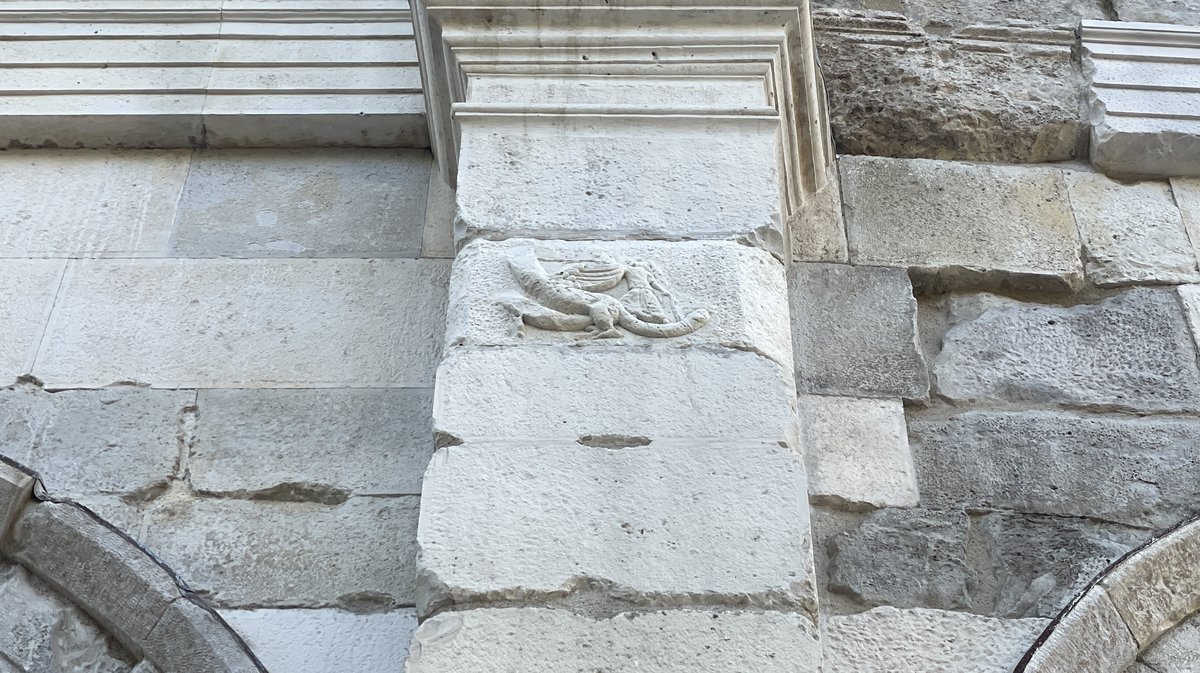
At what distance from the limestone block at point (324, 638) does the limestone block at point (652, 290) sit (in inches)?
21.2

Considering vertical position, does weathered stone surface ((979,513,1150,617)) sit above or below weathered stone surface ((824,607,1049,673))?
above

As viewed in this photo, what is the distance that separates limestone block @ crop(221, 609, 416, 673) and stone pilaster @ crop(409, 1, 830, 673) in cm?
35

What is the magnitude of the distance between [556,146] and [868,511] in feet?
3.21

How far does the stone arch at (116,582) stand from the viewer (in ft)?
7.11

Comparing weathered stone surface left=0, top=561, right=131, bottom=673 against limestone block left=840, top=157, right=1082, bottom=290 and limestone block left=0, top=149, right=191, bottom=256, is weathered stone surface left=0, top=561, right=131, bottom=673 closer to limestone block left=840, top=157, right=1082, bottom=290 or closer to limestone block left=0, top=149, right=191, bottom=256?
limestone block left=0, top=149, right=191, bottom=256

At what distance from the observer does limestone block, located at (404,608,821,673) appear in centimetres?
189

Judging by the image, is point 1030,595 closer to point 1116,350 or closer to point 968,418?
point 968,418

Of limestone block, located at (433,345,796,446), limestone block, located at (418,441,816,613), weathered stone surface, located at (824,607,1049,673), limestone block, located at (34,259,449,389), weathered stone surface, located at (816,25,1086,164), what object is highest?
weathered stone surface, located at (816,25,1086,164)

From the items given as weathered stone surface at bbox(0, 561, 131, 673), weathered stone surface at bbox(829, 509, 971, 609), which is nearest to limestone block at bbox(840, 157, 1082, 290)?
weathered stone surface at bbox(829, 509, 971, 609)

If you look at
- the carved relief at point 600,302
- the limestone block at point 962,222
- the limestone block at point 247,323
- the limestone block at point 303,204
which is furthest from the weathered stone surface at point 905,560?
the limestone block at point 303,204

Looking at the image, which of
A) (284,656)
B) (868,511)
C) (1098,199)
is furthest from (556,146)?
(1098,199)

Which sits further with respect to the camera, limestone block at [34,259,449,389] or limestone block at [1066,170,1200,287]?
limestone block at [1066,170,1200,287]

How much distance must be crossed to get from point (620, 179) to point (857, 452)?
0.73 meters

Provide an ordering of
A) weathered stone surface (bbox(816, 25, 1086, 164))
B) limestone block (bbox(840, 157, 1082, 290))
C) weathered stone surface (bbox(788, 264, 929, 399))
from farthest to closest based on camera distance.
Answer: weathered stone surface (bbox(816, 25, 1086, 164)), limestone block (bbox(840, 157, 1082, 290)), weathered stone surface (bbox(788, 264, 929, 399))
